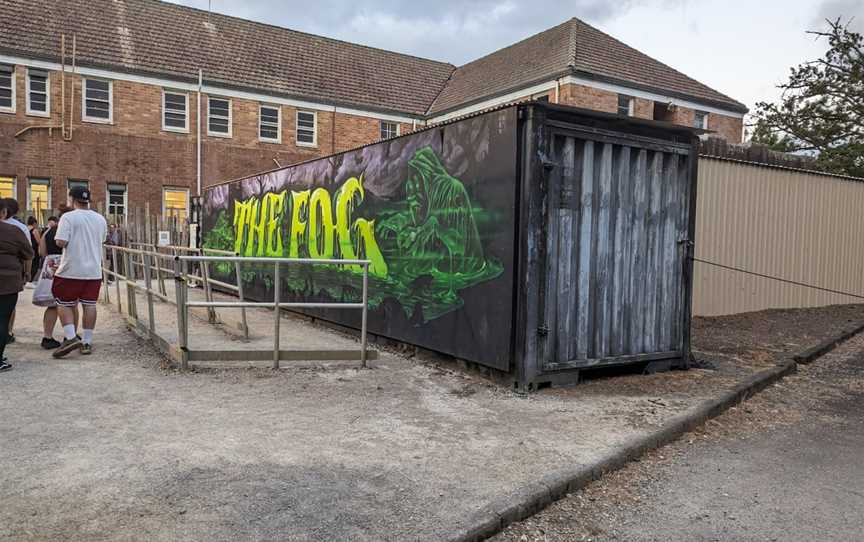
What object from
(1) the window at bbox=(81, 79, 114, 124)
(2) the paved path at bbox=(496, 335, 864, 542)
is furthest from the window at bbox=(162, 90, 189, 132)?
(2) the paved path at bbox=(496, 335, 864, 542)

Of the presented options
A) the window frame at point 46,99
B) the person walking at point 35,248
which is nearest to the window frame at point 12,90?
the window frame at point 46,99

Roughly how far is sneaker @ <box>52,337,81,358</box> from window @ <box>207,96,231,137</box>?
19.6 metres

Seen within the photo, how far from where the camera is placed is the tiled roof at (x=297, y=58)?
74.9ft

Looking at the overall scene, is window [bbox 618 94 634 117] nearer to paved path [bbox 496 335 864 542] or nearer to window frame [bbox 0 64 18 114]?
window frame [bbox 0 64 18 114]

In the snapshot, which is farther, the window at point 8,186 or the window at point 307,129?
the window at point 307,129

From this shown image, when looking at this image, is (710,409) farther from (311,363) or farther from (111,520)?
(111,520)

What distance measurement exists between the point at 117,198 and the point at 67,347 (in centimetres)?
1865

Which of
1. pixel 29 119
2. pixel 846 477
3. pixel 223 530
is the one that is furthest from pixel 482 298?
pixel 29 119

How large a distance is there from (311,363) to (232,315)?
11.2 ft

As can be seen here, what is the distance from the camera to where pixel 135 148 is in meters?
23.5

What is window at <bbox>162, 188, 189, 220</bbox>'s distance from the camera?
24156mm

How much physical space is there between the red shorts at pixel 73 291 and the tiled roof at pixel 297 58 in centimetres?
1876

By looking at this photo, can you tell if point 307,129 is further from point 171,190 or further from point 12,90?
point 12,90

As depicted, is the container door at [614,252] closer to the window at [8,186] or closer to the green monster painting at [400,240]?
the green monster painting at [400,240]
